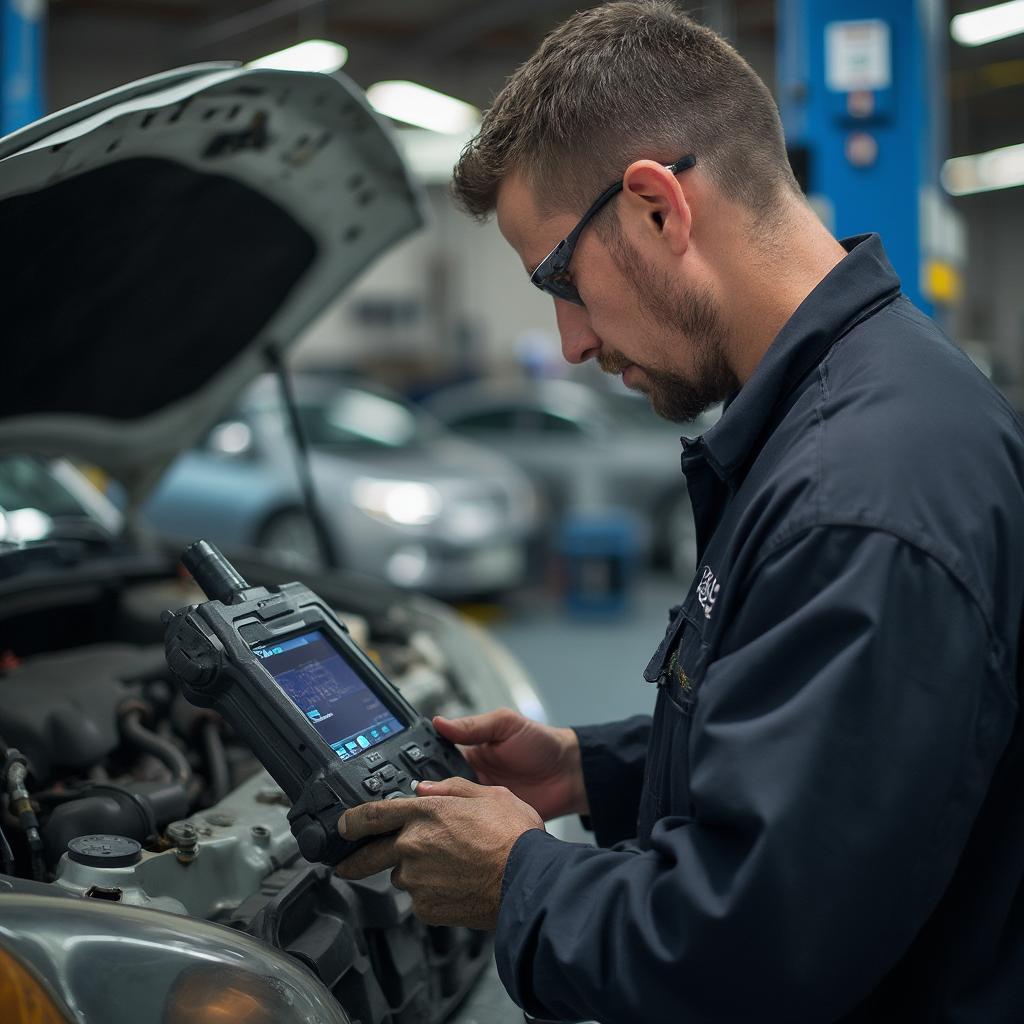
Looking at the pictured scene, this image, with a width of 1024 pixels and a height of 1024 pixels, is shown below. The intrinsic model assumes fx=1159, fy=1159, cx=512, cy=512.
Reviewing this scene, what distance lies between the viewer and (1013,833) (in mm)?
1109

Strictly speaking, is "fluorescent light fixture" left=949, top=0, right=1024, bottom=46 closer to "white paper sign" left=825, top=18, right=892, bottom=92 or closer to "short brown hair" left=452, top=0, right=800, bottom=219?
"white paper sign" left=825, top=18, right=892, bottom=92

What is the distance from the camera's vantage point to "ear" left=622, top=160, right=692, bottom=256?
1228 mm

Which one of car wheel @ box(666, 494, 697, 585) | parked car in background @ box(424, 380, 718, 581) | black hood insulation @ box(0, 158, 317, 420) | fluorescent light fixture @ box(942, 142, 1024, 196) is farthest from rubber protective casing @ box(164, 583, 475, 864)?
fluorescent light fixture @ box(942, 142, 1024, 196)

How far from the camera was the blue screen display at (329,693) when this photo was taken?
1.45m

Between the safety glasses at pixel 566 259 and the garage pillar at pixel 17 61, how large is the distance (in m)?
5.70

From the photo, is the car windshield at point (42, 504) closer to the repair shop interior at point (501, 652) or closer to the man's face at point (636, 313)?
the repair shop interior at point (501, 652)

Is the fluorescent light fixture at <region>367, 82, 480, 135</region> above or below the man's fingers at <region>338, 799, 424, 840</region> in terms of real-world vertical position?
above

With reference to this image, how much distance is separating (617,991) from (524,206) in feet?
2.81

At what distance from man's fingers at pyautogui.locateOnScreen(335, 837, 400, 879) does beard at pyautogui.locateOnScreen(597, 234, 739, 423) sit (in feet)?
2.02

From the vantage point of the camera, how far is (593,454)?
316 inches

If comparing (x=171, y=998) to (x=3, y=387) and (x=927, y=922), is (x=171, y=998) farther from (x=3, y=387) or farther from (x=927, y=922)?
(x=3, y=387)

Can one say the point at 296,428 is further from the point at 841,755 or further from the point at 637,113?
the point at 841,755

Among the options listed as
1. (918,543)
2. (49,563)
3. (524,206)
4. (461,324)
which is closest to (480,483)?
(49,563)

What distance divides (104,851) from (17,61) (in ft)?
19.7
